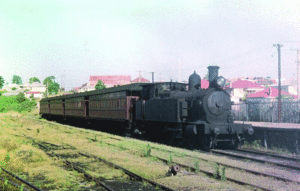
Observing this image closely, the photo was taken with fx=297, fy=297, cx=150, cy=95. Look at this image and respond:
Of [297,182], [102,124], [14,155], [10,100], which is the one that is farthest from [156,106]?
[10,100]

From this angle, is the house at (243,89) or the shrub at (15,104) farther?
the house at (243,89)

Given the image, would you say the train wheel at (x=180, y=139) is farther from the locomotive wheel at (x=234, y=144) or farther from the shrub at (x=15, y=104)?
the shrub at (x=15, y=104)

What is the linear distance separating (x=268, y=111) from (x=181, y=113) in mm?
10696

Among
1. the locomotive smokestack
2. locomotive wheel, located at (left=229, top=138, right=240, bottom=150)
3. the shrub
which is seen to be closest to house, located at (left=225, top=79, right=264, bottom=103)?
the shrub

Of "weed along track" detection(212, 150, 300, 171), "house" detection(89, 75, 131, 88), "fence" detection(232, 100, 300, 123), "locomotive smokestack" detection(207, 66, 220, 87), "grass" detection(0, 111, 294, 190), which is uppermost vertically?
"house" detection(89, 75, 131, 88)

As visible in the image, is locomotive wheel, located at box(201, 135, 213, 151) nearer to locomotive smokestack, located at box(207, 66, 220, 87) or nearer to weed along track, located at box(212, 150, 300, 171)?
weed along track, located at box(212, 150, 300, 171)

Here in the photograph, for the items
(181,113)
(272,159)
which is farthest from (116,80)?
(272,159)

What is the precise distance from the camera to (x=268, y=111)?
19812mm

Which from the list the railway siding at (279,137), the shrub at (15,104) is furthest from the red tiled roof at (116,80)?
the railway siding at (279,137)

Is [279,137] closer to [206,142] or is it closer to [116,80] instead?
[206,142]

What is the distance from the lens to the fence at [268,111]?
714 inches

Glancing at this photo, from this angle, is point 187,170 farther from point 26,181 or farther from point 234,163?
point 26,181

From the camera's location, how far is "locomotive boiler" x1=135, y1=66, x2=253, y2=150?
36.2 feet

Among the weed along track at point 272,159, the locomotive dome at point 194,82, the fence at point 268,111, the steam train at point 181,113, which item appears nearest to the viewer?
the weed along track at point 272,159
